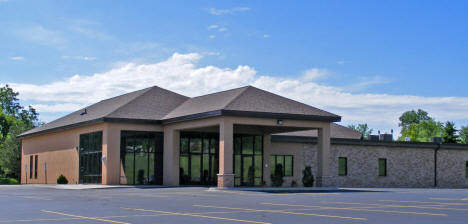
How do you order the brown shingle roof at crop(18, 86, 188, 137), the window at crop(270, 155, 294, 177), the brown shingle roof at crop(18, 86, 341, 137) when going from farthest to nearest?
the window at crop(270, 155, 294, 177) < the brown shingle roof at crop(18, 86, 188, 137) < the brown shingle roof at crop(18, 86, 341, 137)

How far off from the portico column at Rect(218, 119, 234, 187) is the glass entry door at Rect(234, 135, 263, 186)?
27.5ft

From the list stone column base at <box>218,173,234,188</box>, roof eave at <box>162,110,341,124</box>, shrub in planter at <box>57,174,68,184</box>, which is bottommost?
shrub in planter at <box>57,174,68,184</box>

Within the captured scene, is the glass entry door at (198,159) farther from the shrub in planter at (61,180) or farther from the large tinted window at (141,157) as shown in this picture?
the shrub in planter at (61,180)

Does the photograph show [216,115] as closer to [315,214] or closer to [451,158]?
[315,214]

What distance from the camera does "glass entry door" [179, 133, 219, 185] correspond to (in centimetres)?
4112

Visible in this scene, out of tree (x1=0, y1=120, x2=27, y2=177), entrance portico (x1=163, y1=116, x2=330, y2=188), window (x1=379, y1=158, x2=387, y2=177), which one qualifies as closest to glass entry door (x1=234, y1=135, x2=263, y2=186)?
entrance portico (x1=163, y1=116, x2=330, y2=188)

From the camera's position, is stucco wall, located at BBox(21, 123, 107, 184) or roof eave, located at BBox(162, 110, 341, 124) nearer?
roof eave, located at BBox(162, 110, 341, 124)

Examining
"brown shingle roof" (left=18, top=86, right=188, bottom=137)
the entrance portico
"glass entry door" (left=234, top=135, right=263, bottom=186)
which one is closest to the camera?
the entrance portico

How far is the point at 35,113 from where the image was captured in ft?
341

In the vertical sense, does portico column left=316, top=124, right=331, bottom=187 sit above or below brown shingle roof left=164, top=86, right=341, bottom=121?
below

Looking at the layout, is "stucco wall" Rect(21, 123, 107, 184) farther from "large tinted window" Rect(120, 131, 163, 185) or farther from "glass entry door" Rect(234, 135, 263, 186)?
"glass entry door" Rect(234, 135, 263, 186)

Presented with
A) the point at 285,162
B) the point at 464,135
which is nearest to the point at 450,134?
the point at 464,135

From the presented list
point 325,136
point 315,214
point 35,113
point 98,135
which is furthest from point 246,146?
point 35,113

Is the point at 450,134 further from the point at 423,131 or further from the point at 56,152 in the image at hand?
the point at 56,152
